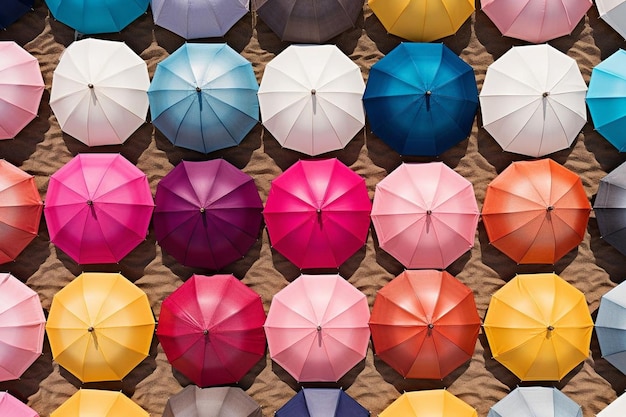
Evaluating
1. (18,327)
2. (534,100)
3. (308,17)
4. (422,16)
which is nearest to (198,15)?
(308,17)

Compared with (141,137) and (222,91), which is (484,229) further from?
(141,137)

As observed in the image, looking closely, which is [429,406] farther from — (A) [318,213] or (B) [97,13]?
(B) [97,13]

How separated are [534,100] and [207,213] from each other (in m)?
4.56

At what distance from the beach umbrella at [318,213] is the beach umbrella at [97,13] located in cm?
311

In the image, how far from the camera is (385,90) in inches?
328

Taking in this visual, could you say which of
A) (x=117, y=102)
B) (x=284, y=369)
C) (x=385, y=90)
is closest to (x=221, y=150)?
(x=117, y=102)

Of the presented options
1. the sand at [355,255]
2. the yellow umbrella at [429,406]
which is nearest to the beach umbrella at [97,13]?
the sand at [355,255]

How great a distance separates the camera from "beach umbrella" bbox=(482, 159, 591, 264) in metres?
8.30

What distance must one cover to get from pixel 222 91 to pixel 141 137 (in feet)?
4.92

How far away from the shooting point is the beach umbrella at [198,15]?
28.0 ft

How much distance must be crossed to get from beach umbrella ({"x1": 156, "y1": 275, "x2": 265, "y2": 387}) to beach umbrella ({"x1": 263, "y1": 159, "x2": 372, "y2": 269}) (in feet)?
3.01

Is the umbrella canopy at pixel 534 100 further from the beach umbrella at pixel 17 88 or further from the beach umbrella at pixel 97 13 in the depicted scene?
the beach umbrella at pixel 17 88

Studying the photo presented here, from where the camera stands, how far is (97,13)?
8.64m

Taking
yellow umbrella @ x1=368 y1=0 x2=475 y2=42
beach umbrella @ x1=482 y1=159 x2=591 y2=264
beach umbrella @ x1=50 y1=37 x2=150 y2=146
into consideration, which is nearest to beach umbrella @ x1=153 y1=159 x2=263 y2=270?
beach umbrella @ x1=50 y1=37 x2=150 y2=146
